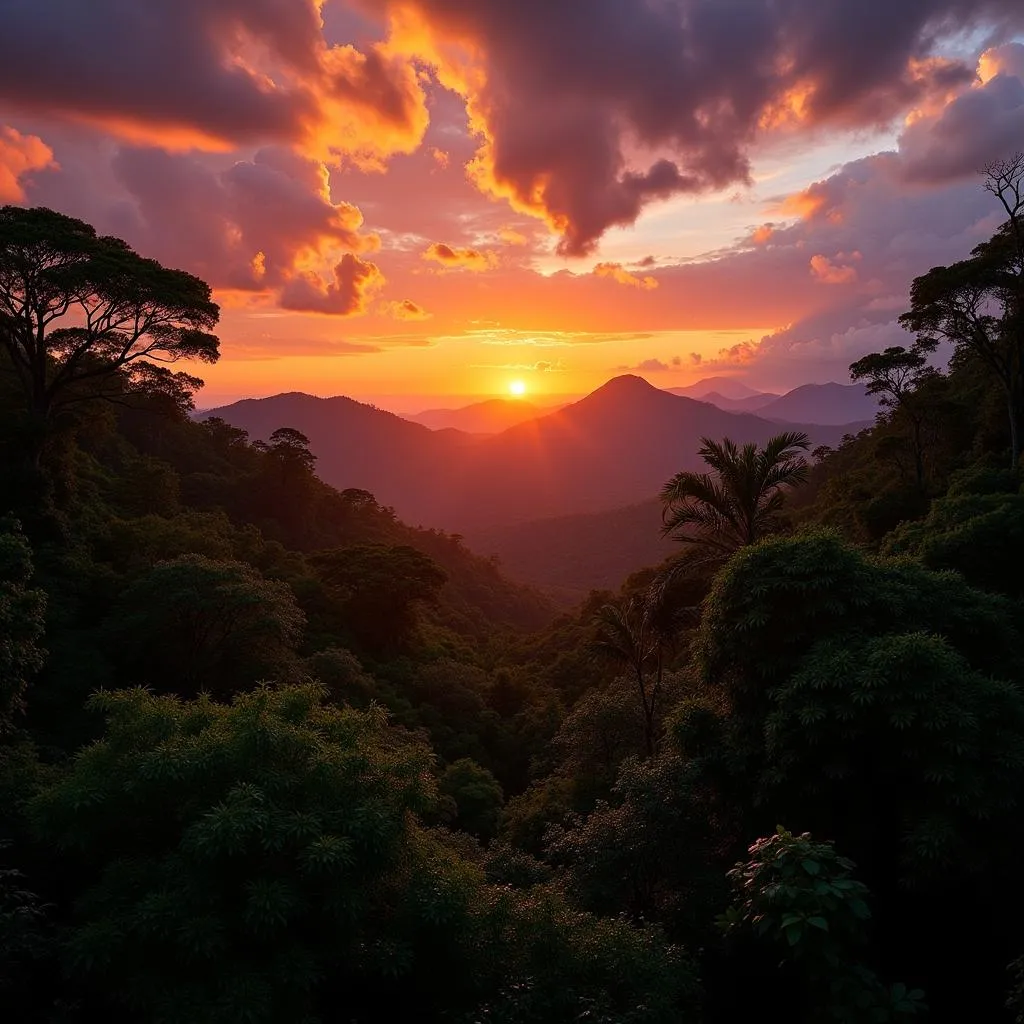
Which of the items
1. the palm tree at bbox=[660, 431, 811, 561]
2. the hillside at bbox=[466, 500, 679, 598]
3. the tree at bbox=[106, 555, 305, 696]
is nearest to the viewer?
the palm tree at bbox=[660, 431, 811, 561]

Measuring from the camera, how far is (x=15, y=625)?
1174 cm

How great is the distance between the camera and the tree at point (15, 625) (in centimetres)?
1139

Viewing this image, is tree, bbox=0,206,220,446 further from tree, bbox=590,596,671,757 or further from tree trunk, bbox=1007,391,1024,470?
tree trunk, bbox=1007,391,1024,470

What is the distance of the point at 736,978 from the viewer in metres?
9.60

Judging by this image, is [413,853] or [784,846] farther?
[413,853]

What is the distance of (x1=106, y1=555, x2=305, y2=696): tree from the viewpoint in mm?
18422

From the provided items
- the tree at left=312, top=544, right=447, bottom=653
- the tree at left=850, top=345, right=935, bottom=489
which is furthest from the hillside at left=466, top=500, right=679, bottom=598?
the tree at left=850, top=345, right=935, bottom=489

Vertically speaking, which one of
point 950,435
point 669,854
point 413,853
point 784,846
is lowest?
point 669,854

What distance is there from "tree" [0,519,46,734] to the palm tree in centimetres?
1297

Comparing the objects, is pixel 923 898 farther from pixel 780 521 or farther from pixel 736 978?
pixel 780 521

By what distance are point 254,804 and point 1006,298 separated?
86.9 feet

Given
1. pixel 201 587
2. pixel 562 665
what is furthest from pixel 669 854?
pixel 562 665

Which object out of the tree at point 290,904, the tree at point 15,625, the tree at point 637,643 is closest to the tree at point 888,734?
the tree at point 290,904

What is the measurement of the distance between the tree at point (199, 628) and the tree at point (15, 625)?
5392 mm
